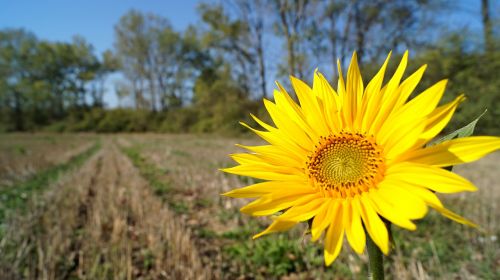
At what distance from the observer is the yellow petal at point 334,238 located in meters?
0.72

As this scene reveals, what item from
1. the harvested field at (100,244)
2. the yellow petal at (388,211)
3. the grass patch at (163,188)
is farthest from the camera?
the grass patch at (163,188)

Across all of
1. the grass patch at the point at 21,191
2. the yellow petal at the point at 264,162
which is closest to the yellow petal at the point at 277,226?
the yellow petal at the point at 264,162

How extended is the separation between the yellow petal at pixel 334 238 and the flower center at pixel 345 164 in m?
0.11

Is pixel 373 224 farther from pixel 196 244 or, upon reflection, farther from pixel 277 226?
pixel 196 244

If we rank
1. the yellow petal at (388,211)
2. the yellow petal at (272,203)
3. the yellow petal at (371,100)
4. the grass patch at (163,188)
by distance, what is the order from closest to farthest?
the yellow petal at (388,211) → the yellow petal at (272,203) → the yellow petal at (371,100) → the grass patch at (163,188)

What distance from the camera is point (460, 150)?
0.73m

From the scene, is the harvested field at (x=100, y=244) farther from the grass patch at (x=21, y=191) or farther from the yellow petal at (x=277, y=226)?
the yellow petal at (x=277, y=226)

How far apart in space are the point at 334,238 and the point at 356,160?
265 millimetres

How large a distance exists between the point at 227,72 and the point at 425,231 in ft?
92.2

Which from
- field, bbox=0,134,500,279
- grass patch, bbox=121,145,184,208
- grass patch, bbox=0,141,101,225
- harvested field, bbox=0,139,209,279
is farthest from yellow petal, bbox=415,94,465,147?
grass patch, bbox=0,141,101,225

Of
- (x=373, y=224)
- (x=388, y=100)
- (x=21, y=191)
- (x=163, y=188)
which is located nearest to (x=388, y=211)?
(x=373, y=224)

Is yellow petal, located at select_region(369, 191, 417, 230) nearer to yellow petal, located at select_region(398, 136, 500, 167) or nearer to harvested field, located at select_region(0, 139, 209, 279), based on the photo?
yellow petal, located at select_region(398, 136, 500, 167)

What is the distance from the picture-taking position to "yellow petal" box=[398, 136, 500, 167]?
71cm

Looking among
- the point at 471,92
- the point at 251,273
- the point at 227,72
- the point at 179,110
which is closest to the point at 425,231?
the point at 251,273
